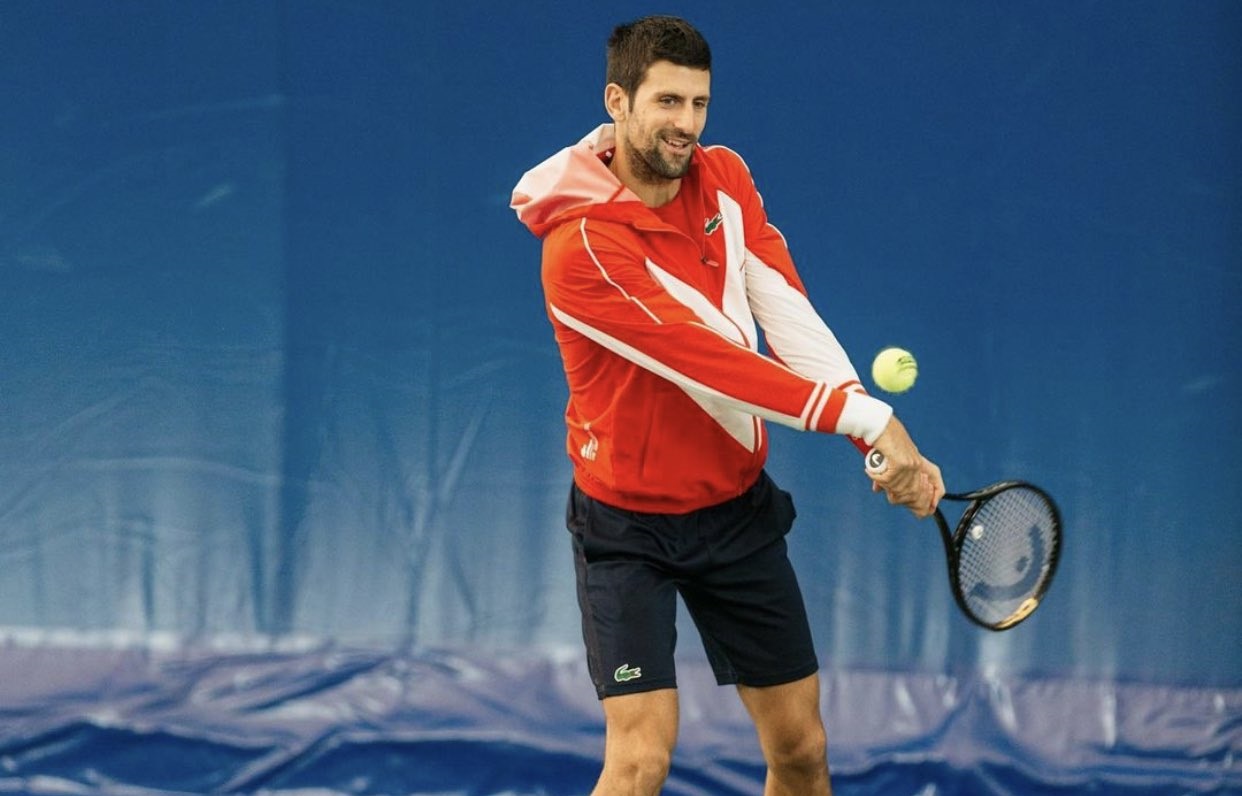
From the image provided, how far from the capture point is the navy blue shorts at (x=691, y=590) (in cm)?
354

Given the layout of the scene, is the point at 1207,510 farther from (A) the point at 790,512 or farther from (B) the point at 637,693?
(B) the point at 637,693

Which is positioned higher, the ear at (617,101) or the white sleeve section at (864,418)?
the ear at (617,101)

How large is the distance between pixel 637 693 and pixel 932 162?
6.58ft

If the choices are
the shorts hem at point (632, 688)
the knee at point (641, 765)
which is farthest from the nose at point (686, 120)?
the knee at point (641, 765)

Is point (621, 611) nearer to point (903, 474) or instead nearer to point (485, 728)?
point (903, 474)

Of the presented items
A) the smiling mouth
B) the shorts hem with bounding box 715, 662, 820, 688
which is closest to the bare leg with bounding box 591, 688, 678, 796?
the shorts hem with bounding box 715, 662, 820, 688

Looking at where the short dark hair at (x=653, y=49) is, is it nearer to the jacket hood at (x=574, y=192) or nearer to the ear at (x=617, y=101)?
the ear at (x=617, y=101)

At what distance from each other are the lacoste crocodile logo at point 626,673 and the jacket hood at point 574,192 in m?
0.85

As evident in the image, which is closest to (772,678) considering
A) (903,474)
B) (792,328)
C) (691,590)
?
(691,590)

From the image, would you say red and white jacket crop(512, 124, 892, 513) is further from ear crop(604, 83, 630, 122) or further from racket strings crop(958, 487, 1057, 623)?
racket strings crop(958, 487, 1057, 623)

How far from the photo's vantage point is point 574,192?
11.5 ft

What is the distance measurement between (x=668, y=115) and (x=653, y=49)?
0.12 m

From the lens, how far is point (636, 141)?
11.6 feet

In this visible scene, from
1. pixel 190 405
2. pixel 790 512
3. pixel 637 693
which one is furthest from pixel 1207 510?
pixel 190 405
